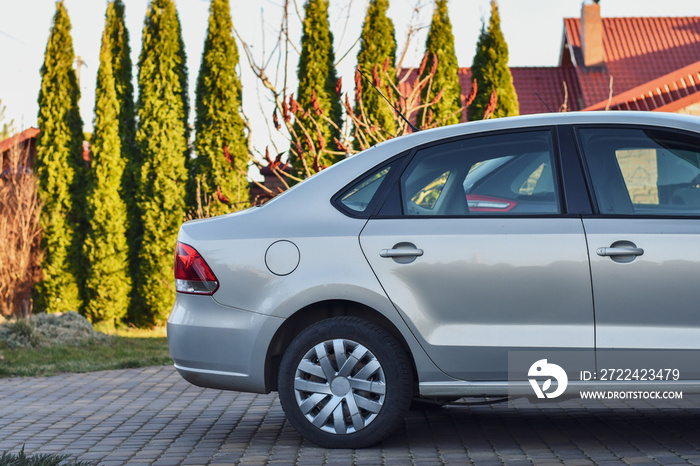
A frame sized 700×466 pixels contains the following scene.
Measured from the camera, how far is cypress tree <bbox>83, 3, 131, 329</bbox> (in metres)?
17.6

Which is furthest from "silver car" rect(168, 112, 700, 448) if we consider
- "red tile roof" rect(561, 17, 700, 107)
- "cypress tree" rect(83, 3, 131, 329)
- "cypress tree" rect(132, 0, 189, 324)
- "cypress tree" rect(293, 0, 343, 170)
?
"red tile roof" rect(561, 17, 700, 107)

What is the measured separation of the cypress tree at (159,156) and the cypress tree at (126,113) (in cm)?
42

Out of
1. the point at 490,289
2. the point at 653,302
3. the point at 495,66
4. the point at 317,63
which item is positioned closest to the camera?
the point at 653,302

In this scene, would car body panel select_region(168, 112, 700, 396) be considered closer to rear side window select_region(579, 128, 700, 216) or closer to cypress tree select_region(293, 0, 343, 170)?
rear side window select_region(579, 128, 700, 216)

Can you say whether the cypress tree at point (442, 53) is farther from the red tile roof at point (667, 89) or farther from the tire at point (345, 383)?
the tire at point (345, 383)

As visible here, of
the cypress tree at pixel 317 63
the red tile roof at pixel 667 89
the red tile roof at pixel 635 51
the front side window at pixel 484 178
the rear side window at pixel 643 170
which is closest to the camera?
the rear side window at pixel 643 170

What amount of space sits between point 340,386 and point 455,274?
0.86 metres

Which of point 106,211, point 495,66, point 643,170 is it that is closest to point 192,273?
point 643,170

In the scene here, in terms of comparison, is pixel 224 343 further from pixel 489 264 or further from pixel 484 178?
pixel 484 178

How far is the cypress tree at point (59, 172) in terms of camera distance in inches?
703

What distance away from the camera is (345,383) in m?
4.66

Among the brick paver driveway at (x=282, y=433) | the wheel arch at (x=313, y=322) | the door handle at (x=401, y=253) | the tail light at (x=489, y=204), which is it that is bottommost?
the brick paver driveway at (x=282, y=433)

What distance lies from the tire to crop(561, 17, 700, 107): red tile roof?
21.3 m

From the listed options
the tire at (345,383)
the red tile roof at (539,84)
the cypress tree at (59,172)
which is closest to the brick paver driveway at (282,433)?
the tire at (345,383)
